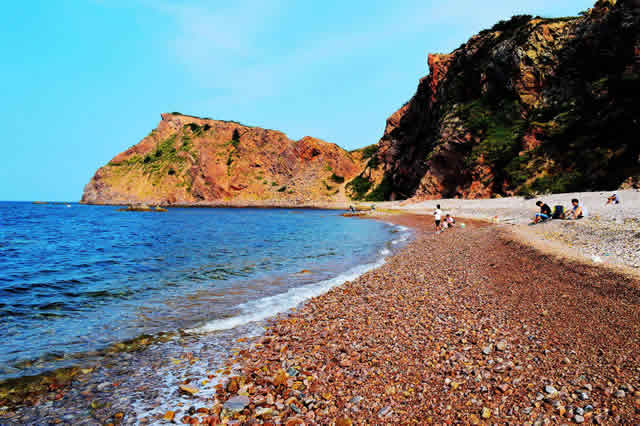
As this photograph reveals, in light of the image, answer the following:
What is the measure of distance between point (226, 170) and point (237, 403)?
5229 inches

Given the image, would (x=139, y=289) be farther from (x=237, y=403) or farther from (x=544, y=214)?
(x=544, y=214)

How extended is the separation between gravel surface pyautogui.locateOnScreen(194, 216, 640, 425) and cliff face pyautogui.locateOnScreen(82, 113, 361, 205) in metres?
112

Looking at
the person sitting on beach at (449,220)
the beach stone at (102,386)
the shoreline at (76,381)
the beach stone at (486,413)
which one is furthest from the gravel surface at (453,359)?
the person sitting on beach at (449,220)

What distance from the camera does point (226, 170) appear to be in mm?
130125

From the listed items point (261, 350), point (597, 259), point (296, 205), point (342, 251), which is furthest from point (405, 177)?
point (261, 350)

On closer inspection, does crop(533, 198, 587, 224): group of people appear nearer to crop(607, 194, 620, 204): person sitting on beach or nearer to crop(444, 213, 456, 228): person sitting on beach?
crop(607, 194, 620, 204): person sitting on beach

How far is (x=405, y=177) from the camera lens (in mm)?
86625

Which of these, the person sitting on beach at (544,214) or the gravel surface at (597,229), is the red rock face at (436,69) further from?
the person sitting on beach at (544,214)

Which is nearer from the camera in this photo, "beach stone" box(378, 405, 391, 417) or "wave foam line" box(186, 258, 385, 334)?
"beach stone" box(378, 405, 391, 417)

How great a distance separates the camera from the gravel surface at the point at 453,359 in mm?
4094

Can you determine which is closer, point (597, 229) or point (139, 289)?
point (139, 289)

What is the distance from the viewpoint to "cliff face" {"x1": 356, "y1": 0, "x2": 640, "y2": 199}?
36.3 meters

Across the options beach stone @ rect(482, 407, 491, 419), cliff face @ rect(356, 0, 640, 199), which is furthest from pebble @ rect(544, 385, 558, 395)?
cliff face @ rect(356, 0, 640, 199)

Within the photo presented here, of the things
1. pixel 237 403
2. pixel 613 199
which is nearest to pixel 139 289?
pixel 237 403
